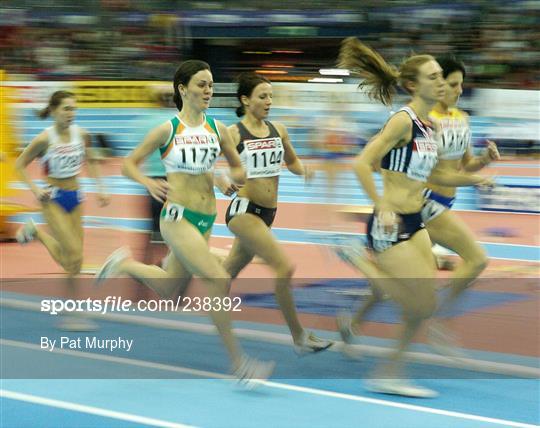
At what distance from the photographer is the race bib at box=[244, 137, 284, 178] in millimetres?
7255

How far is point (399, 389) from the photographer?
6344mm

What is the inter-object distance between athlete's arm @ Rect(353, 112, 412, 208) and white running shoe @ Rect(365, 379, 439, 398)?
1.16m

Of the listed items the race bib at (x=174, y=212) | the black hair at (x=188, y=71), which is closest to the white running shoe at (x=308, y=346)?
the race bib at (x=174, y=212)

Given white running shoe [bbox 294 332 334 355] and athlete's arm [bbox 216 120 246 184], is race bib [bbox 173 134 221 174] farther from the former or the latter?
white running shoe [bbox 294 332 334 355]

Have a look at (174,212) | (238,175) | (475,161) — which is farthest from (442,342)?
(174,212)

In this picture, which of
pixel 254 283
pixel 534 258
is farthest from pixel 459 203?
pixel 254 283

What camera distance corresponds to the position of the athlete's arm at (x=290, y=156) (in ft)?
24.4

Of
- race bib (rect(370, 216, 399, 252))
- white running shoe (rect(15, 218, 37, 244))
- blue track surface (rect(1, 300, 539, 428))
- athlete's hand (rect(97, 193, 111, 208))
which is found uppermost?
athlete's hand (rect(97, 193, 111, 208))

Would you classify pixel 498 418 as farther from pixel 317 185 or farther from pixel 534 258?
pixel 317 185

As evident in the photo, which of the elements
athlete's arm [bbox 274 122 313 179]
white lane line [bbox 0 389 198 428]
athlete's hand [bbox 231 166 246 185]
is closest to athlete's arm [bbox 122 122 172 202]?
athlete's hand [bbox 231 166 246 185]

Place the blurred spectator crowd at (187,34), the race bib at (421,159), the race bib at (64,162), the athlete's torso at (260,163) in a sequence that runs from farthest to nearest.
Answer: the blurred spectator crowd at (187,34)
the race bib at (64,162)
the athlete's torso at (260,163)
the race bib at (421,159)

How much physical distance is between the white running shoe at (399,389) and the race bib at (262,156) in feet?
5.76

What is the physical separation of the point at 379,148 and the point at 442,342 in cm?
194

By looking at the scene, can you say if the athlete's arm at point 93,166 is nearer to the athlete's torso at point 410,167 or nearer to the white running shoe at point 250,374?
the white running shoe at point 250,374
